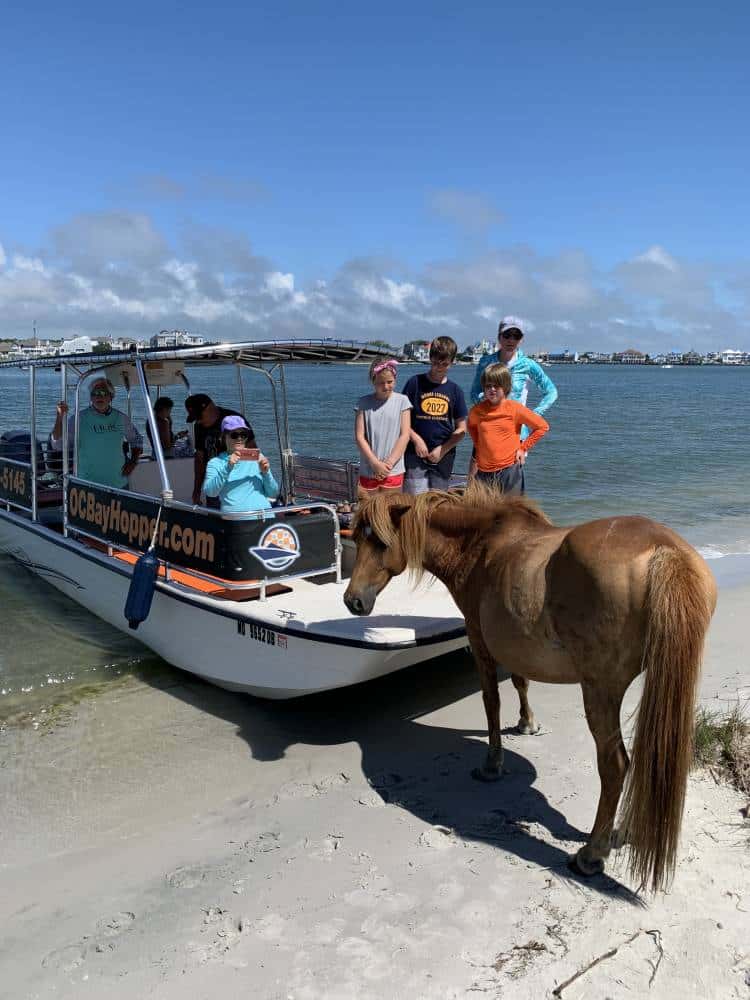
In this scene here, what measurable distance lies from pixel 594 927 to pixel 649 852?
40cm

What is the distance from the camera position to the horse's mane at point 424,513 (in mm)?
4449

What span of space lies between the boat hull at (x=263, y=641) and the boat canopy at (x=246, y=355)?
183 cm

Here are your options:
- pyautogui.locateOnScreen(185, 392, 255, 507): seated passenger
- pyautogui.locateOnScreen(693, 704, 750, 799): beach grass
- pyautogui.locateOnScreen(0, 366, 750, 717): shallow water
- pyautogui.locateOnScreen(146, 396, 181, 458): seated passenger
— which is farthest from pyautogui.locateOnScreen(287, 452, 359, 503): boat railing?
pyautogui.locateOnScreen(693, 704, 750, 799): beach grass

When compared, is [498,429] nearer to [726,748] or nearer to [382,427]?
[382,427]

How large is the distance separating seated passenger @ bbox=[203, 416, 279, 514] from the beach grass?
11.2ft

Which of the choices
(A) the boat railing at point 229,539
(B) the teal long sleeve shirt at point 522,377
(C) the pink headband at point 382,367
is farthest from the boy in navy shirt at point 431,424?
(A) the boat railing at point 229,539

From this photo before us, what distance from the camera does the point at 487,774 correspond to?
15.3 ft

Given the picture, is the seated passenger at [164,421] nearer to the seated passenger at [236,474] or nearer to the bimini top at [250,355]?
the bimini top at [250,355]

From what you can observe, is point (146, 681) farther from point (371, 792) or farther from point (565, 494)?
point (565, 494)

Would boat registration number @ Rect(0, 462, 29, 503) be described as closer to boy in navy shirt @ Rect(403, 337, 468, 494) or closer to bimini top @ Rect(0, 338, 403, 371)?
bimini top @ Rect(0, 338, 403, 371)

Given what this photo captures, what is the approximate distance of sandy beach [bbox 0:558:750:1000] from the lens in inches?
124

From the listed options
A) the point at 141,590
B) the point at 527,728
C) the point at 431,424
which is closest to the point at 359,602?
the point at 527,728

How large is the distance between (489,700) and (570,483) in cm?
1581

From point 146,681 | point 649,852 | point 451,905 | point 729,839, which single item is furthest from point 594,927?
point 146,681
